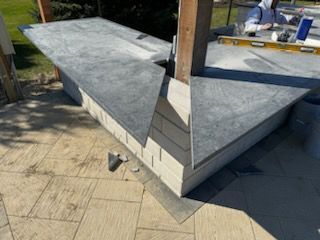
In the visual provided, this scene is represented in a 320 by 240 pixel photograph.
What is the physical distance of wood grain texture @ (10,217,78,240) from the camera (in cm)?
243

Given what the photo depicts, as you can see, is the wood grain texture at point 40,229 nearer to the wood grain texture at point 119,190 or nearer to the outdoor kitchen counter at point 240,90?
the wood grain texture at point 119,190

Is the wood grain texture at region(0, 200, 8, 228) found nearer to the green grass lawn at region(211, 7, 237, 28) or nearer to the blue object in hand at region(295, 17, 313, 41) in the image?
the blue object in hand at region(295, 17, 313, 41)

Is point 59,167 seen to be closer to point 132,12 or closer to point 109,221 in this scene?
point 109,221

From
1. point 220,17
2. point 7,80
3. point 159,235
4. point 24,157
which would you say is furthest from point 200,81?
point 220,17

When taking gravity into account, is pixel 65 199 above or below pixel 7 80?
below

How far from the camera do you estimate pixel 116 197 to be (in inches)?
113

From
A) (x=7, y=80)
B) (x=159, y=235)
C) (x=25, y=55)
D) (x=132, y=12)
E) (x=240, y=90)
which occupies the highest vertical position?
(x=240, y=90)

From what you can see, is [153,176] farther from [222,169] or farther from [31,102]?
[31,102]

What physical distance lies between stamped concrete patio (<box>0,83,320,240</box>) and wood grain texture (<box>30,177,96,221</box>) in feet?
0.03

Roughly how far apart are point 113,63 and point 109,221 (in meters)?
1.63

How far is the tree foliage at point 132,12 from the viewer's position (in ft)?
20.0

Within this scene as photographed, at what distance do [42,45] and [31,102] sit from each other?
239 centimetres

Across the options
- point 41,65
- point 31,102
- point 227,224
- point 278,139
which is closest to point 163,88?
point 227,224

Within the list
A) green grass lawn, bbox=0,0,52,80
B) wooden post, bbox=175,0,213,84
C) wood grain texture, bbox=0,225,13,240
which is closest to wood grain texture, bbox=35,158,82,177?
wood grain texture, bbox=0,225,13,240
